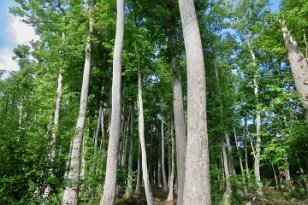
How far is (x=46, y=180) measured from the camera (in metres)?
4.18

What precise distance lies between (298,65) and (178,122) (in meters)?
3.97

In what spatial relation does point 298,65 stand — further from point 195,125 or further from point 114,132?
point 114,132

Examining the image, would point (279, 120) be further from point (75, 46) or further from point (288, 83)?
point (75, 46)

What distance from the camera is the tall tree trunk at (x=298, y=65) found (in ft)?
19.7

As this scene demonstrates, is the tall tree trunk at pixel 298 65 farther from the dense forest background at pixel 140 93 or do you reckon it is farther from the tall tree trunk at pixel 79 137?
the tall tree trunk at pixel 79 137

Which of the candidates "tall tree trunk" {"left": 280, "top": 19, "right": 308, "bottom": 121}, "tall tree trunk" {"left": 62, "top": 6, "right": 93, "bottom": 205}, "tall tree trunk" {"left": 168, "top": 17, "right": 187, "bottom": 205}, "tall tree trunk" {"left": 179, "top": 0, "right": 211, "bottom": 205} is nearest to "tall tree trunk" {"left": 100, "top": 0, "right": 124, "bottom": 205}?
"tall tree trunk" {"left": 62, "top": 6, "right": 93, "bottom": 205}

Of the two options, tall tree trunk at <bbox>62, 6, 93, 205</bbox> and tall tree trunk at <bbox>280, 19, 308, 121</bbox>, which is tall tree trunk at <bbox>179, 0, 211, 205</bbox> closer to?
tall tree trunk at <bbox>62, 6, 93, 205</bbox>

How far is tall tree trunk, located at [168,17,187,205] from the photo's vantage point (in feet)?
23.0

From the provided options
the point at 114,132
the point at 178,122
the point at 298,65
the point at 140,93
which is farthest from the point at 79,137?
the point at 298,65

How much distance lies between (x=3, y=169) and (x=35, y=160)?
1.70ft

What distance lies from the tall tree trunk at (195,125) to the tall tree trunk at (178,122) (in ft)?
11.8

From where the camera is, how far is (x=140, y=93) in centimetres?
983

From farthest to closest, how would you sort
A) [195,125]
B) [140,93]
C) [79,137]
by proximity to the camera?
[140,93], [79,137], [195,125]

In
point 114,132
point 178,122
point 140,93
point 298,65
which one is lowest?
point 114,132
